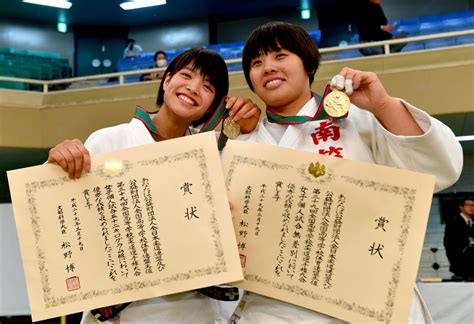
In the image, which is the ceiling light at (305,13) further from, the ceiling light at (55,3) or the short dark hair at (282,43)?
the short dark hair at (282,43)

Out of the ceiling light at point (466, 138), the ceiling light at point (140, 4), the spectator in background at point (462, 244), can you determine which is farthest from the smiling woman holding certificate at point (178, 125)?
the ceiling light at point (140, 4)

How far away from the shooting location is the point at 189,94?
67.6 inches

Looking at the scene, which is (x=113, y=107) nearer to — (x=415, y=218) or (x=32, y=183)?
(x=32, y=183)

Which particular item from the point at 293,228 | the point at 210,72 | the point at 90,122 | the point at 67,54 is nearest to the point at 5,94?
the point at 90,122

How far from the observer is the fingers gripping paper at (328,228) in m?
1.30

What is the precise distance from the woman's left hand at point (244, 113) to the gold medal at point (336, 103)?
283 millimetres

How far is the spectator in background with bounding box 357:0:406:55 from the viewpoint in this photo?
6.13 meters

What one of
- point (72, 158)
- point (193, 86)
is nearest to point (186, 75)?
point (193, 86)

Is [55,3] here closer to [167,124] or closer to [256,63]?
[167,124]

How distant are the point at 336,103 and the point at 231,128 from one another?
37 centimetres

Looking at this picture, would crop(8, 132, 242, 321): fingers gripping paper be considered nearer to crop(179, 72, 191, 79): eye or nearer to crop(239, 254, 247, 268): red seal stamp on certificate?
crop(239, 254, 247, 268): red seal stamp on certificate

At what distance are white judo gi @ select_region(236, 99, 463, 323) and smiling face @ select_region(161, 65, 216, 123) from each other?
0.25 m

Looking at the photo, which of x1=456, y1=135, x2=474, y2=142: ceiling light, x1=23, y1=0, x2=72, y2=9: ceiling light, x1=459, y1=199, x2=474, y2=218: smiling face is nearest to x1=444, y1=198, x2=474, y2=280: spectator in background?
x1=459, y1=199, x2=474, y2=218: smiling face

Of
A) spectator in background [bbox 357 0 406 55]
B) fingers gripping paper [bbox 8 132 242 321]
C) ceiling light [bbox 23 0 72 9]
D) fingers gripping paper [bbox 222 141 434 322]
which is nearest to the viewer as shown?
fingers gripping paper [bbox 222 141 434 322]
